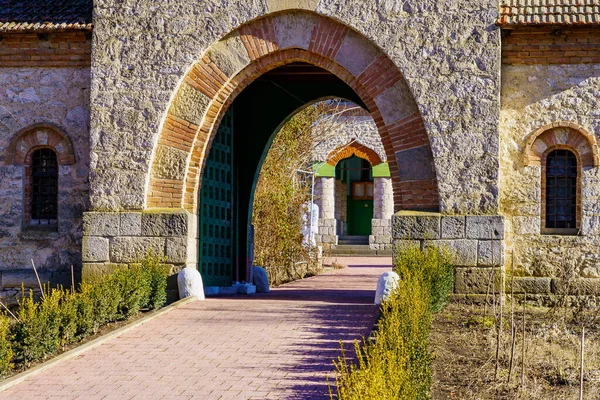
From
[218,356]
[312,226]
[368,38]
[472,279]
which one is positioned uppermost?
[368,38]

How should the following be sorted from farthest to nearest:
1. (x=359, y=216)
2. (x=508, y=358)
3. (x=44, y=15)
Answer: (x=359, y=216) → (x=44, y=15) → (x=508, y=358)

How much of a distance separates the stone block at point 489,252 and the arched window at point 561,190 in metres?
1.05

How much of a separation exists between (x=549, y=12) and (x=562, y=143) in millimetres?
1729

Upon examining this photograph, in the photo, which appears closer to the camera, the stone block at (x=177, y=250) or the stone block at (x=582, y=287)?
the stone block at (x=582, y=287)

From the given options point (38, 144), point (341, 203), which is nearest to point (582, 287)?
point (38, 144)

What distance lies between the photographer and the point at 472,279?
11.8 m

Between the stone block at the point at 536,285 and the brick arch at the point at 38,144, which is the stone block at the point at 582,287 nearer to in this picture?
the stone block at the point at 536,285

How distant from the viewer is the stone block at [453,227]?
38.7 ft

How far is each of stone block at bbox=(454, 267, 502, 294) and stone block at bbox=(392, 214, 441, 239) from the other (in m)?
0.58

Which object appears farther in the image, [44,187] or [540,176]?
[44,187]

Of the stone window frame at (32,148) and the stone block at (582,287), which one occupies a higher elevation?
the stone window frame at (32,148)

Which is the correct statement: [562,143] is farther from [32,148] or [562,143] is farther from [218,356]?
[32,148]

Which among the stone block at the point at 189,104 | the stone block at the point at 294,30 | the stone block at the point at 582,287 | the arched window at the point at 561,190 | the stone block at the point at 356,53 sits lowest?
the stone block at the point at 582,287

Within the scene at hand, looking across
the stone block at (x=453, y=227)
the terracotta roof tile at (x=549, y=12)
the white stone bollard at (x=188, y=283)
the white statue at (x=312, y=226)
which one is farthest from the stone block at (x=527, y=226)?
the white statue at (x=312, y=226)
